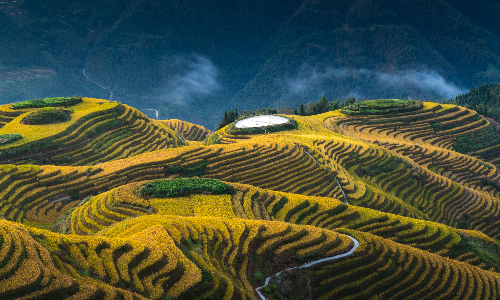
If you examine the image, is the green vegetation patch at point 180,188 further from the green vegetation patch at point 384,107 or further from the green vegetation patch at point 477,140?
the green vegetation patch at point 477,140

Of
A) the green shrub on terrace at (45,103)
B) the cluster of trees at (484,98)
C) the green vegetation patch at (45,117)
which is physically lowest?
the green vegetation patch at (45,117)

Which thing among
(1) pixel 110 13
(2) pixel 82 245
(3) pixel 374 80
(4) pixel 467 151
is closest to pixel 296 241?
(2) pixel 82 245

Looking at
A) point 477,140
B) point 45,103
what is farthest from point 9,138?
point 477,140

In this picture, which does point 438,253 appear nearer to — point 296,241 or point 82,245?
point 296,241

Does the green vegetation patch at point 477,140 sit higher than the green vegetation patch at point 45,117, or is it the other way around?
the green vegetation patch at point 45,117

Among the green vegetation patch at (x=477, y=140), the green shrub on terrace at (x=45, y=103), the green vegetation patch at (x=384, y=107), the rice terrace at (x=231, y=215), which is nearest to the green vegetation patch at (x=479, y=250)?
the rice terrace at (x=231, y=215)

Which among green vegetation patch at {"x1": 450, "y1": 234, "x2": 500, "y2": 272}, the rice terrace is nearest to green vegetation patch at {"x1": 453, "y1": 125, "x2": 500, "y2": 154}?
the rice terrace

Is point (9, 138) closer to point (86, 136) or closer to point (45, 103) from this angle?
point (86, 136)
